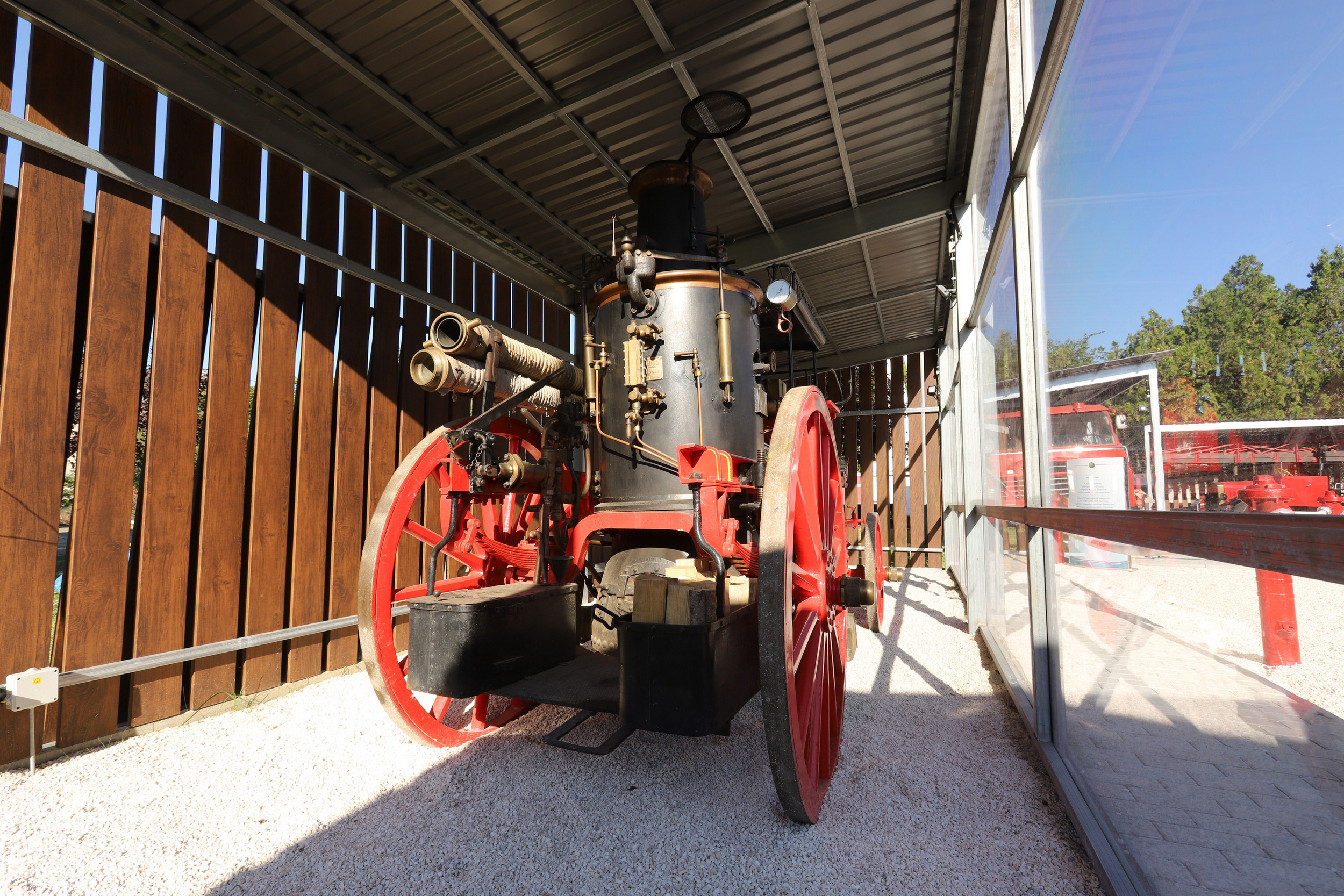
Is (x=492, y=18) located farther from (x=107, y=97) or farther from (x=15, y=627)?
(x=15, y=627)

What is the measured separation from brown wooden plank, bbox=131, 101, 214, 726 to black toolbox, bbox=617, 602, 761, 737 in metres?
2.61

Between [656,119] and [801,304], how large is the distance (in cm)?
165

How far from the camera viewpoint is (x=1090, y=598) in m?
1.86

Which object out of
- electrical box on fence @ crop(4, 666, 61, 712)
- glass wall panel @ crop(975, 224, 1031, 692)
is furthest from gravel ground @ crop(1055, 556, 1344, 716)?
electrical box on fence @ crop(4, 666, 61, 712)

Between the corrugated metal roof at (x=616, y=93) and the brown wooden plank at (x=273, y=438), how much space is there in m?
0.79

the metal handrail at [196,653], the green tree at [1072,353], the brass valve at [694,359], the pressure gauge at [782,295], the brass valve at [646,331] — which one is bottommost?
the metal handrail at [196,653]

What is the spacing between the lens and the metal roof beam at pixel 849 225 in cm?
538

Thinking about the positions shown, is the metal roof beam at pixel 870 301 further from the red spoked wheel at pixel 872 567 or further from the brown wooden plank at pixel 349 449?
the brown wooden plank at pixel 349 449

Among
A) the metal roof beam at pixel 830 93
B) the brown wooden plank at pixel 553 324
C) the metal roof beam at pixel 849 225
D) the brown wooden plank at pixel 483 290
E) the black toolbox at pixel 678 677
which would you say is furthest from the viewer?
the brown wooden plank at pixel 553 324

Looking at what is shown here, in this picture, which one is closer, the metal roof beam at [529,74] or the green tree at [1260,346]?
the green tree at [1260,346]

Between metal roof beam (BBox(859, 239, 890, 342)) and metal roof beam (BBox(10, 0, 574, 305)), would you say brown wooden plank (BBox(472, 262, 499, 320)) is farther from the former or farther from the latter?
metal roof beam (BBox(859, 239, 890, 342))

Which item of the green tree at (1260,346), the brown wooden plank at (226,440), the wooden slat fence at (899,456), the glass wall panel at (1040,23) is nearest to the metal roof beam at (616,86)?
the brown wooden plank at (226,440)

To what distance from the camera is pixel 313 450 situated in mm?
3820

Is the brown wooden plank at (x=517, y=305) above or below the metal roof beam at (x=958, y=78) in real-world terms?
below
